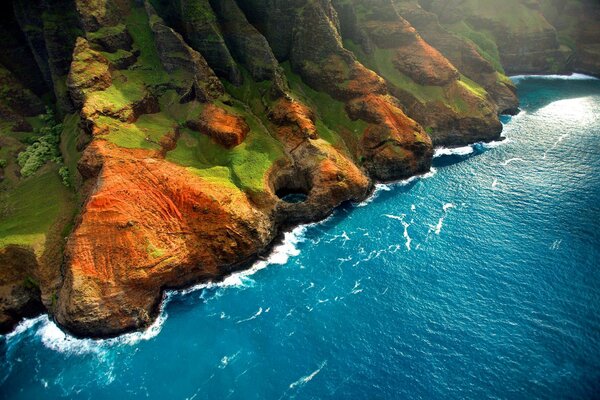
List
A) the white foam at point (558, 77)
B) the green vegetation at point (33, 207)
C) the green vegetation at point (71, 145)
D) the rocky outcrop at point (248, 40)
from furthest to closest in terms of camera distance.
A: the white foam at point (558, 77), the rocky outcrop at point (248, 40), the green vegetation at point (71, 145), the green vegetation at point (33, 207)

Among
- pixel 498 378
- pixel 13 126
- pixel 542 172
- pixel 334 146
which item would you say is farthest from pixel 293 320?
pixel 13 126

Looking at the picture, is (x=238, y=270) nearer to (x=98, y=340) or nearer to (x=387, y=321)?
(x=98, y=340)

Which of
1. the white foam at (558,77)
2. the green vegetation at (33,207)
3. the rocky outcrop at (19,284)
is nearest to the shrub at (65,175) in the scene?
the green vegetation at (33,207)

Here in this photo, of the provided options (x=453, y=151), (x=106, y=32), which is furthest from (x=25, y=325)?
(x=453, y=151)

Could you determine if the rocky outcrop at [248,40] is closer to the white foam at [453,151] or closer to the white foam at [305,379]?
the white foam at [453,151]

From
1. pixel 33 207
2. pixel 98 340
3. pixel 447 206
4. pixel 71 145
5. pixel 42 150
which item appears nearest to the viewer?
pixel 98 340

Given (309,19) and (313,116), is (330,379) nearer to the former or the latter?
(313,116)
